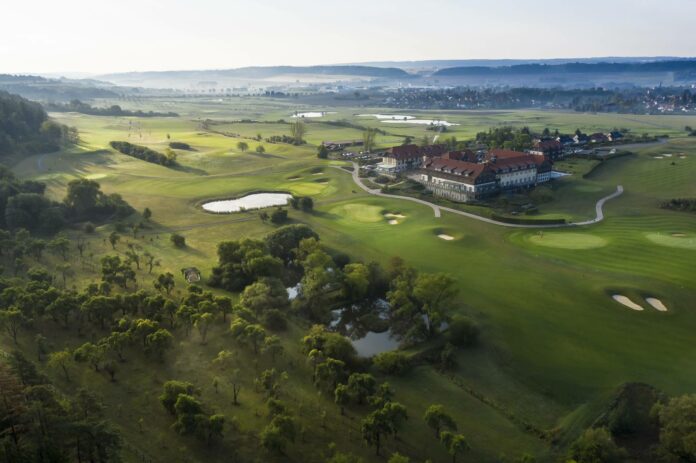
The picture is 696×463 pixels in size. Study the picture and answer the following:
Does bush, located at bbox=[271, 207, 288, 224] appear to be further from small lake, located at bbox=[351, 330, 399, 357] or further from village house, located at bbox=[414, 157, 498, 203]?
small lake, located at bbox=[351, 330, 399, 357]

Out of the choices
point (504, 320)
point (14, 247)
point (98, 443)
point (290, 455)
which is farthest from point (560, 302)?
point (14, 247)

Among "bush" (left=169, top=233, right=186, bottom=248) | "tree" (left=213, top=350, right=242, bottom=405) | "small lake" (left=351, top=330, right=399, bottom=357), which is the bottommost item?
"small lake" (left=351, top=330, right=399, bottom=357)

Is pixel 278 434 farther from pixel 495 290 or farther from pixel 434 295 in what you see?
pixel 495 290

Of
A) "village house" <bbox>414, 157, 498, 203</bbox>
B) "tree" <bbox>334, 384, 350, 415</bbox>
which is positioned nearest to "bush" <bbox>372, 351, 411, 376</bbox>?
"tree" <bbox>334, 384, 350, 415</bbox>

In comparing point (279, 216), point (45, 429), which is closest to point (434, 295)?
point (45, 429)

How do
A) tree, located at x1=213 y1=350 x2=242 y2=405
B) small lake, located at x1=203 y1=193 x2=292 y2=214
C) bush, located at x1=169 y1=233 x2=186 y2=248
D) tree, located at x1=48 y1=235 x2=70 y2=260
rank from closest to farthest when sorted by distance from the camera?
tree, located at x1=213 y1=350 x2=242 y2=405
tree, located at x1=48 y1=235 x2=70 y2=260
bush, located at x1=169 y1=233 x2=186 y2=248
small lake, located at x1=203 y1=193 x2=292 y2=214

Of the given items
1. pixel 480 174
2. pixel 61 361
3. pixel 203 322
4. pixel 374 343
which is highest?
pixel 480 174
